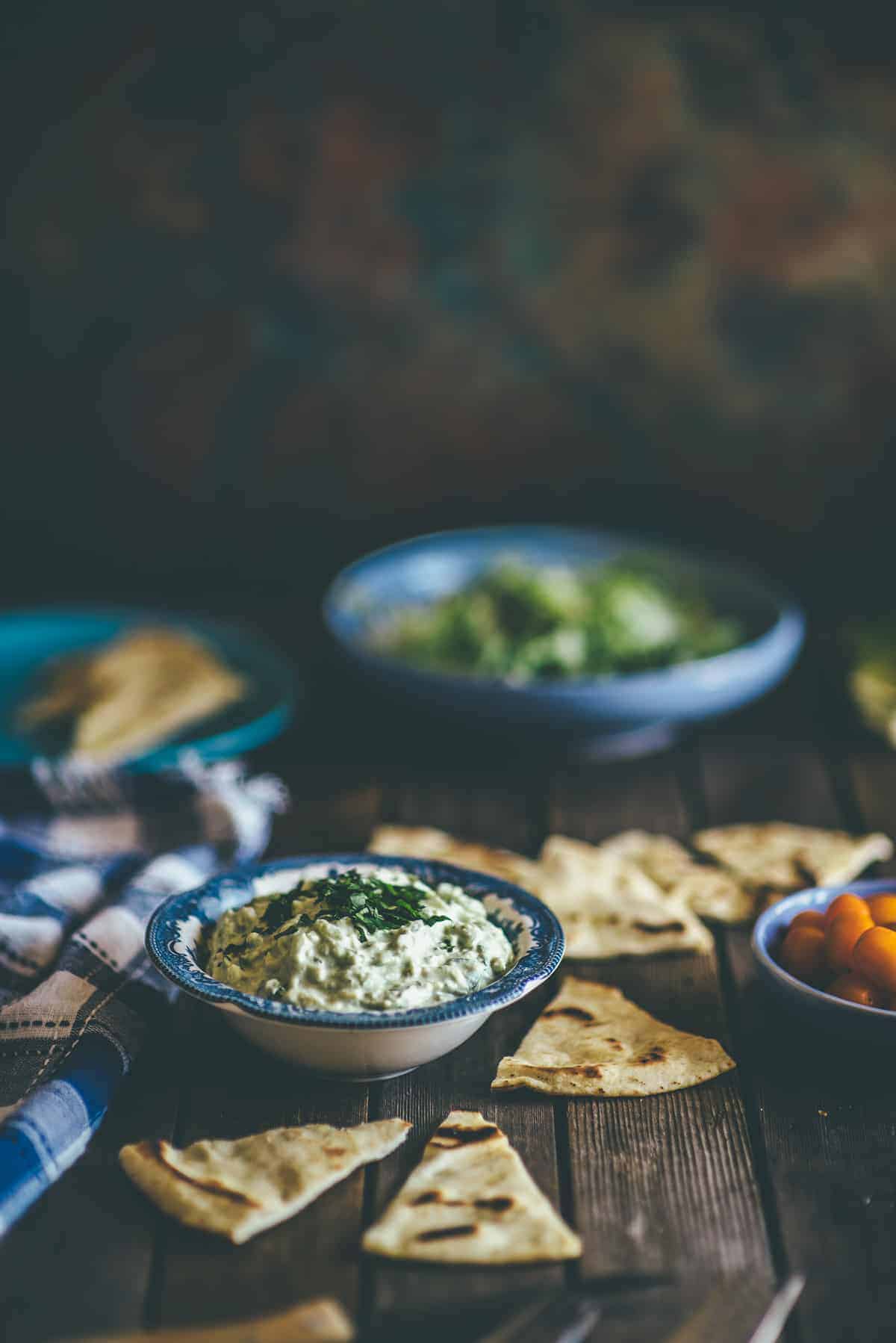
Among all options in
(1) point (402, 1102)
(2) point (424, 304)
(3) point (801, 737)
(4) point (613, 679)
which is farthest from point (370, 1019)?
(2) point (424, 304)

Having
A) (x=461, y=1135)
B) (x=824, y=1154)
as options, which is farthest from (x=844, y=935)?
(x=461, y=1135)

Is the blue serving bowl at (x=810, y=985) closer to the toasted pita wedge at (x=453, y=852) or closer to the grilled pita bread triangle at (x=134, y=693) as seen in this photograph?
the toasted pita wedge at (x=453, y=852)

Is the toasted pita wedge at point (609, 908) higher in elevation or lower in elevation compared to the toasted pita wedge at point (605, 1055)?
lower

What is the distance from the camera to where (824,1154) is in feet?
6.43

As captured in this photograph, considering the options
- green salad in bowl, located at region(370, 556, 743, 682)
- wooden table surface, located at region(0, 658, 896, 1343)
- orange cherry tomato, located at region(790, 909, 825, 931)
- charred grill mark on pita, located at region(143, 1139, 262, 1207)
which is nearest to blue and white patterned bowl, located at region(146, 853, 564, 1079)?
wooden table surface, located at region(0, 658, 896, 1343)

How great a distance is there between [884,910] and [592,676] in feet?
4.27

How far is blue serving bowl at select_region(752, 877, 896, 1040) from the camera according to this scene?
6.75ft

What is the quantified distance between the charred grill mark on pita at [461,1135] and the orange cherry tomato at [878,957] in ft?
2.03

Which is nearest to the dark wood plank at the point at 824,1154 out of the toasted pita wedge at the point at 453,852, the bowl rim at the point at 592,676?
the toasted pita wedge at the point at 453,852

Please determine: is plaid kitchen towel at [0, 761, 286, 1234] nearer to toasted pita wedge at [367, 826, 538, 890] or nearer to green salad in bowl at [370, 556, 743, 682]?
toasted pita wedge at [367, 826, 538, 890]

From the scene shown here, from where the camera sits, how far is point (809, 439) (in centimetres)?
427

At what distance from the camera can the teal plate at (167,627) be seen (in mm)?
3135

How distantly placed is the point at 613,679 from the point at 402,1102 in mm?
1389

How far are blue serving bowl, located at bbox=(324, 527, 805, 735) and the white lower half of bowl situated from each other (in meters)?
1.25
